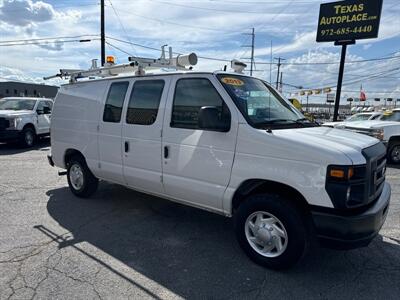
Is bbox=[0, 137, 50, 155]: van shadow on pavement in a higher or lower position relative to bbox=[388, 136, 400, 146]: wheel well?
lower

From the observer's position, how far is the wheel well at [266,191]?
349cm

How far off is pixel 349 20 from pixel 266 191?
18.9 m

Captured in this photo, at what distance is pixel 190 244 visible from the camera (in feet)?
13.7

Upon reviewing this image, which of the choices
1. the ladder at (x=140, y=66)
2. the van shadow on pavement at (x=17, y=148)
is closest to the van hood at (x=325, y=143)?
the ladder at (x=140, y=66)

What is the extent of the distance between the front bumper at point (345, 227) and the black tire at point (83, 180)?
402 centimetres

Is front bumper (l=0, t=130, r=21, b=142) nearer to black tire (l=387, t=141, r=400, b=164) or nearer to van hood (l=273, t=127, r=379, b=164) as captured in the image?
van hood (l=273, t=127, r=379, b=164)

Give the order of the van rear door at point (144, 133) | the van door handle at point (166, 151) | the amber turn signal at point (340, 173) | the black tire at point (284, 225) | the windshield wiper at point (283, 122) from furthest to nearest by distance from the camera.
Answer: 1. the van rear door at point (144, 133)
2. the van door handle at point (166, 151)
3. the windshield wiper at point (283, 122)
4. the black tire at point (284, 225)
5. the amber turn signal at point (340, 173)

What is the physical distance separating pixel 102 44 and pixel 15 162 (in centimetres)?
1346

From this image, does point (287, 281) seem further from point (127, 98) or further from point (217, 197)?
point (127, 98)

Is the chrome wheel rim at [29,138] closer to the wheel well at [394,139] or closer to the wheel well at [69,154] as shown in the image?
the wheel well at [69,154]

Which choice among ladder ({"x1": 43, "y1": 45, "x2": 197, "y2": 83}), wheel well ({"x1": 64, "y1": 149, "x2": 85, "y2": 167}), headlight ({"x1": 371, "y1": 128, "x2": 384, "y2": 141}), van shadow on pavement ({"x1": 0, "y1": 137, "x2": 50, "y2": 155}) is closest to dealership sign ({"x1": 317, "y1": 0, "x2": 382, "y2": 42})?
headlight ({"x1": 371, "y1": 128, "x2": 384, "y2": 141})

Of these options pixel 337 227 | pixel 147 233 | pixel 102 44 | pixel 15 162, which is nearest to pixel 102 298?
pixel 147 233

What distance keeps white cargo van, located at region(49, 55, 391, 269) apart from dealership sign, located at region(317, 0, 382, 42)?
1720cm

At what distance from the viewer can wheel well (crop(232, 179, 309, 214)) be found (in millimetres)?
3490
